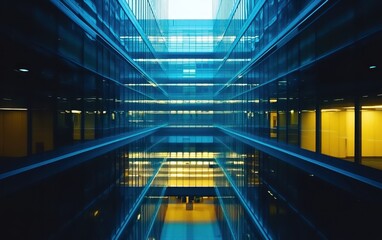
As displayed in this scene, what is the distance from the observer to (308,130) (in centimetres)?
1052

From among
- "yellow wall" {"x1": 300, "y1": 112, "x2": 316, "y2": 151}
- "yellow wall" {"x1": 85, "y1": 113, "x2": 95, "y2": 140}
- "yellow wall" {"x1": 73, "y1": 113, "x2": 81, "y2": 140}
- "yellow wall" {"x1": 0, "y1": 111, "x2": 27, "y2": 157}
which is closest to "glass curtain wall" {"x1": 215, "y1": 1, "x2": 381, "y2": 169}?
"yellow wall" {"x1": 300, "y1": 112, "x2": 316, "y2": 151}

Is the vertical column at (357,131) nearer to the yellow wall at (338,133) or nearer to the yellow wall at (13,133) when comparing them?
the yellow wall at (338,133)

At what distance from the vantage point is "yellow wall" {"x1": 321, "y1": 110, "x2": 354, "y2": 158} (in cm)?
745

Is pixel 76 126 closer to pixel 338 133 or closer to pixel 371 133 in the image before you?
pixel 338 133

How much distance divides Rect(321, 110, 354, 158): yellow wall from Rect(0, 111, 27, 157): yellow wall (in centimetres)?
695

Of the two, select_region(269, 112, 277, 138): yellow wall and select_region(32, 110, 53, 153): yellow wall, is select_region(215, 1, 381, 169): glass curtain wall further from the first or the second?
select_region(32, 110, 53, 153): yellow wall

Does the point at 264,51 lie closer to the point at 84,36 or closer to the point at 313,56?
the point at 313,56

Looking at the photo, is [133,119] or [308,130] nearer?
[308,130]

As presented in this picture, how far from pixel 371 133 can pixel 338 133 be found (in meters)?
1.53

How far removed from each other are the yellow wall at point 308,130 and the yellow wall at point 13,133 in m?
7.62

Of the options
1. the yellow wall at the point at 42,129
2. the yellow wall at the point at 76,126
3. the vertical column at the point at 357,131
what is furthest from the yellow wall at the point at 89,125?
the vertical column at the point at 357,131

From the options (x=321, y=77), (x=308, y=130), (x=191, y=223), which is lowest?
(x=191, y=223)

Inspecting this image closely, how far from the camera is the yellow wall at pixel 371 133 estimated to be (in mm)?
6281

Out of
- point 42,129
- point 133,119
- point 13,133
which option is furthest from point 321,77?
point 133,119
